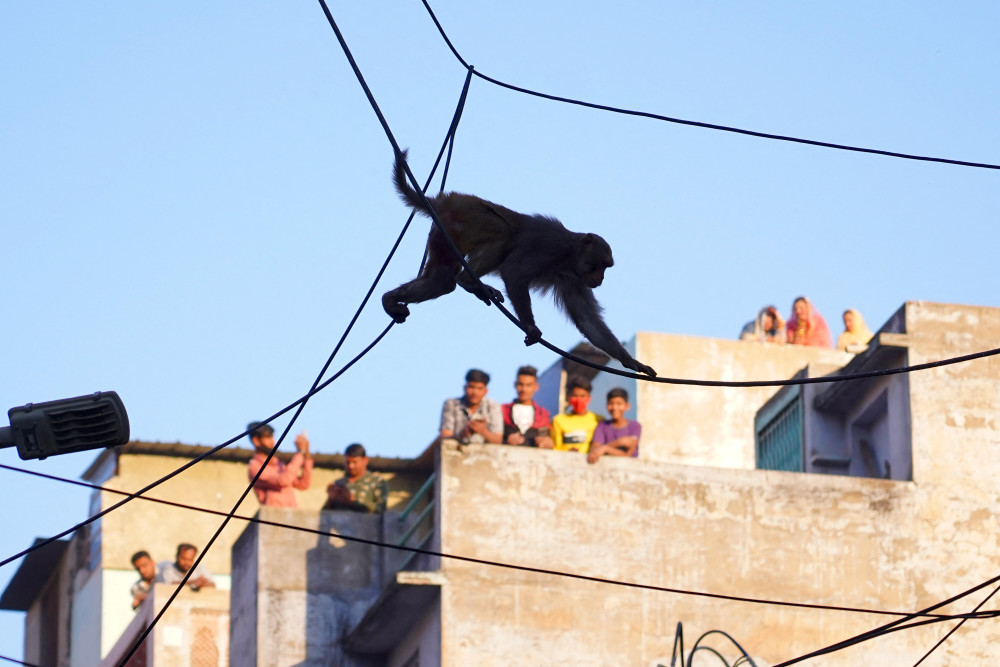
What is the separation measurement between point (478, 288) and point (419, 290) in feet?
1.65

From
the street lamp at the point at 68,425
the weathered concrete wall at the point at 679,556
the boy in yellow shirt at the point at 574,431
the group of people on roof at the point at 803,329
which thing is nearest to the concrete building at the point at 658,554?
the weathered concrete wall at the point at 679,556

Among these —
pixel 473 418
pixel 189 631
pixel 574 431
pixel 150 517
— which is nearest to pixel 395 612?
pixel 473 418

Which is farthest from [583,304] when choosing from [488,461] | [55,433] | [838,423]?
[838,423]

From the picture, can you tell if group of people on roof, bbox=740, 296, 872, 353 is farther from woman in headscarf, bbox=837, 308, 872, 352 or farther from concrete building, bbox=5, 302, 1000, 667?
concrete building, bbox=5, 302, 1000, 667

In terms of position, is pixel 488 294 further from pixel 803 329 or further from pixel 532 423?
pixel 803 329

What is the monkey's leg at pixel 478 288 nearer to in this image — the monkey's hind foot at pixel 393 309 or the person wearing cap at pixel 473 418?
the monkey's hind foot at pixel 393 309

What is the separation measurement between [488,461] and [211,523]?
7829 millimetres

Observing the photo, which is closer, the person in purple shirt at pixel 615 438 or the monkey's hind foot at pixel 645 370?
the monkey's hind foot at pixel 645 370

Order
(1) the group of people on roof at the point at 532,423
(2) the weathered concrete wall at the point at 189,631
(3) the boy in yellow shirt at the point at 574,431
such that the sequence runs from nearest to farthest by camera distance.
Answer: (1) the group of people on roof at the point at 532,423, (3) the boy in yellow shirt at the point at 574,431, (2) the weathered concrete wall at the point at 189,631

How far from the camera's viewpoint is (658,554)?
53.8 ft

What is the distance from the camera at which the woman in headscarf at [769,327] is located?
76.2 ft

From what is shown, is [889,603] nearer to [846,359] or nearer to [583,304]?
[846,359]

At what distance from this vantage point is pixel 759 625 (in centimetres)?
1628

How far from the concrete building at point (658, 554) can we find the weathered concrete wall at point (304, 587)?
0.02 metres
